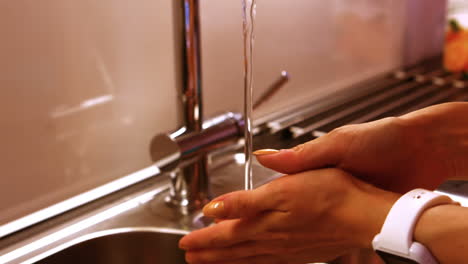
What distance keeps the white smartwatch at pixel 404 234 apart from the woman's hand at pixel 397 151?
8 centimetres

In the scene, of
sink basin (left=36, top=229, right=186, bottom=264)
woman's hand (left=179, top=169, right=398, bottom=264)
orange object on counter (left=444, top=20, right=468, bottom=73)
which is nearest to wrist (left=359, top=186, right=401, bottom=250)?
woman's hand (left=179, top=169, right=398, bottom=264)

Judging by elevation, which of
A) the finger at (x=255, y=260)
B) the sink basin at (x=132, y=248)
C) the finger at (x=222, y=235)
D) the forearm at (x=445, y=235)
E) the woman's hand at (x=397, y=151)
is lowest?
the sink basin at (x=132, y=248)

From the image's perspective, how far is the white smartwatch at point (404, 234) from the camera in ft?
1.47

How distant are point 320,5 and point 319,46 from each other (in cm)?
8

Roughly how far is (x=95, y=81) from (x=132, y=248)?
216mm

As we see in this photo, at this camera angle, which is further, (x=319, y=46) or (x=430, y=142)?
(x=319, y=46)

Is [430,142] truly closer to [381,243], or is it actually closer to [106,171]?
[381,243]

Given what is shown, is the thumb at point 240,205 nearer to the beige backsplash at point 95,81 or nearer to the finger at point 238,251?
the finger at point 238,251

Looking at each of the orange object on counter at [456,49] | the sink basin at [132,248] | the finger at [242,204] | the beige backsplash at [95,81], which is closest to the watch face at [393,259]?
the finger at [242,204]

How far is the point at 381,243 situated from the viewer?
0.46 meters

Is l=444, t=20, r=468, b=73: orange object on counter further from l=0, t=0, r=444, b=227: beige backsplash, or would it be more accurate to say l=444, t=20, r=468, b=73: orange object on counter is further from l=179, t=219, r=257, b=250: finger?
l=179, t=219, r=257, b=250: finger

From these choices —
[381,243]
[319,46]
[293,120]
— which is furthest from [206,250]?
[319,46]

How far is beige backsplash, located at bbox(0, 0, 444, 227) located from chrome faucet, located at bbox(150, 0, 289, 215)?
0.33 feet

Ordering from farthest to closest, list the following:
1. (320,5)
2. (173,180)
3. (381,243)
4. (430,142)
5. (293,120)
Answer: (320,5) → (293,120) → (173,180) → (430,142) → (381,243)
